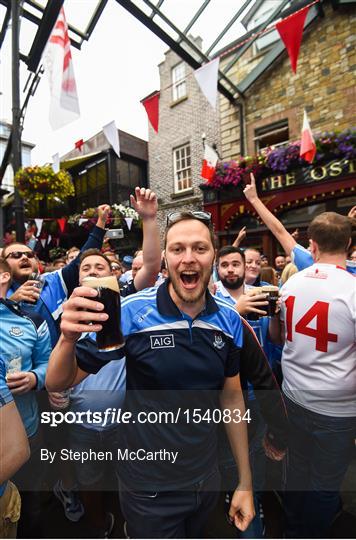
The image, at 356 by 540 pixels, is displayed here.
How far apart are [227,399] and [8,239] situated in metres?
11.3

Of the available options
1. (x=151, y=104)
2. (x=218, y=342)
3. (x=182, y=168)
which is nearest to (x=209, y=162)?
(x=182, y=168)

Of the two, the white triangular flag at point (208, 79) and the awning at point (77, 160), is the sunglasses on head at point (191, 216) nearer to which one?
the white triangular flag at point (208, 79)

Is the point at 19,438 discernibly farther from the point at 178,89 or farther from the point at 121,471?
the point at 178,89

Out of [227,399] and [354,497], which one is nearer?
[227,399]

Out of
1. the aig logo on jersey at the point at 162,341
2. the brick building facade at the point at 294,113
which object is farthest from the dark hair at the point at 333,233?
the brick building facade at the point at 294,113

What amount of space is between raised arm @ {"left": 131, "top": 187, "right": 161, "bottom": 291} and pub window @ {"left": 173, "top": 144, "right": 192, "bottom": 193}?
9.90 m

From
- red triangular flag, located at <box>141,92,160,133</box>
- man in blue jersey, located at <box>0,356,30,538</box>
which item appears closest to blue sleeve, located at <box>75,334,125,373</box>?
man in blue jersey, located at <box>0,356,30,538</box>

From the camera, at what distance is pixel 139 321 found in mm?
1548

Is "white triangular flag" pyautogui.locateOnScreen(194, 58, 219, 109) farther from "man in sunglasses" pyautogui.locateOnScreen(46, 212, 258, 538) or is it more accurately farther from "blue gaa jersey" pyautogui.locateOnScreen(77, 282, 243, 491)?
"blue gaa jersey" pyautogui.locateOnScreen(77, 282, 243, 491)

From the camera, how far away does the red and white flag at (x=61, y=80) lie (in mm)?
4703

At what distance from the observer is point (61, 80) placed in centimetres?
475

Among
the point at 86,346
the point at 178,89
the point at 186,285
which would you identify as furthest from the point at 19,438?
the point at 178,89

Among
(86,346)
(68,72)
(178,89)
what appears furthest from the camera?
(178,89)

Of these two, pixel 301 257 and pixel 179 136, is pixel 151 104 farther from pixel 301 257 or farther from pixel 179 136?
pixel 301 257
